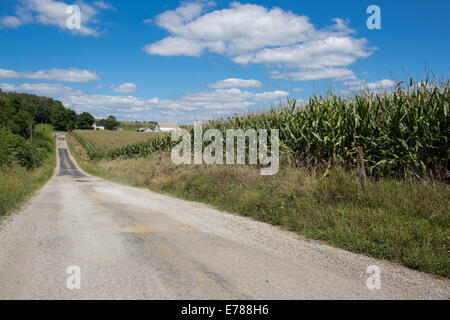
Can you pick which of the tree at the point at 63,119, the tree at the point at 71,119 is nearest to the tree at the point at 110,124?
the tree at the point at 71,119

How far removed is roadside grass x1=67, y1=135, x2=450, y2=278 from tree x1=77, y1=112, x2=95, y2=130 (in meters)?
163

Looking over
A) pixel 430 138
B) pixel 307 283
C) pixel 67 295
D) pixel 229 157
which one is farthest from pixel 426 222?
pixel 229 157

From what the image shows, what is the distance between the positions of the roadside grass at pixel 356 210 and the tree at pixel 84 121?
162706mm

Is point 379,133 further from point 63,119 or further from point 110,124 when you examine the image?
point 110,124

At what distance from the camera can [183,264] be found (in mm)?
A: 4480

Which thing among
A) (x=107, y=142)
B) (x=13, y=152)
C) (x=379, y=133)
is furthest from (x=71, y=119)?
(x=379, y=133)

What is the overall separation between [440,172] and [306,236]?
379cm

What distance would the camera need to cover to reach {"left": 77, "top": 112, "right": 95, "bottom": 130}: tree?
15441 centimetres

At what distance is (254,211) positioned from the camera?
8.43m

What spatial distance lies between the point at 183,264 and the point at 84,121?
17017cm

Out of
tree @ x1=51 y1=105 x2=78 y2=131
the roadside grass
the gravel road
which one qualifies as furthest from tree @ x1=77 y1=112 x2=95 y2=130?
the gravel road

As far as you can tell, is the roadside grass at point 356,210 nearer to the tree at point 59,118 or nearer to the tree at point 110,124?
the tree at point 59,118
